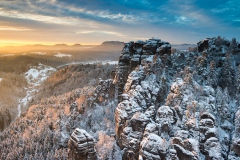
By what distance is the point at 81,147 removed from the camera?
55.7m

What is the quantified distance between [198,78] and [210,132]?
27.5 m

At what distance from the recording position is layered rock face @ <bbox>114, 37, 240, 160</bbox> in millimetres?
49406

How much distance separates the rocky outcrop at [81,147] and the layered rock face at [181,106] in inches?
405

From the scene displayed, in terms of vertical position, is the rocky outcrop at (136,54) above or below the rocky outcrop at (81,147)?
above

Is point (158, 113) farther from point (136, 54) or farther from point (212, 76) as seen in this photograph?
point (136, 54)

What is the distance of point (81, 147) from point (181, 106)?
1236 inches

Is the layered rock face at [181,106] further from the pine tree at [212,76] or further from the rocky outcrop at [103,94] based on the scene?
the rocky outcrop at [103,94]

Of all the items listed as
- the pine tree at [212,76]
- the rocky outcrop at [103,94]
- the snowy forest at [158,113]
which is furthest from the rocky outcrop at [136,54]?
the pine tree at [212,76]

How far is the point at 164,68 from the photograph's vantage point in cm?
8938

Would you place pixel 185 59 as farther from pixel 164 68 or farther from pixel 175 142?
pixel 175 142

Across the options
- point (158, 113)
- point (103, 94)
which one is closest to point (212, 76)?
point (158, 113)

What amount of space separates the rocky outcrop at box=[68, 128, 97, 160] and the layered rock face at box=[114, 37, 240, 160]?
1029 centimetres

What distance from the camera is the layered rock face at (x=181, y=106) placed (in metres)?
49.4

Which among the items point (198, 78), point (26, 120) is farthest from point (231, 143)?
point (26, 120)
